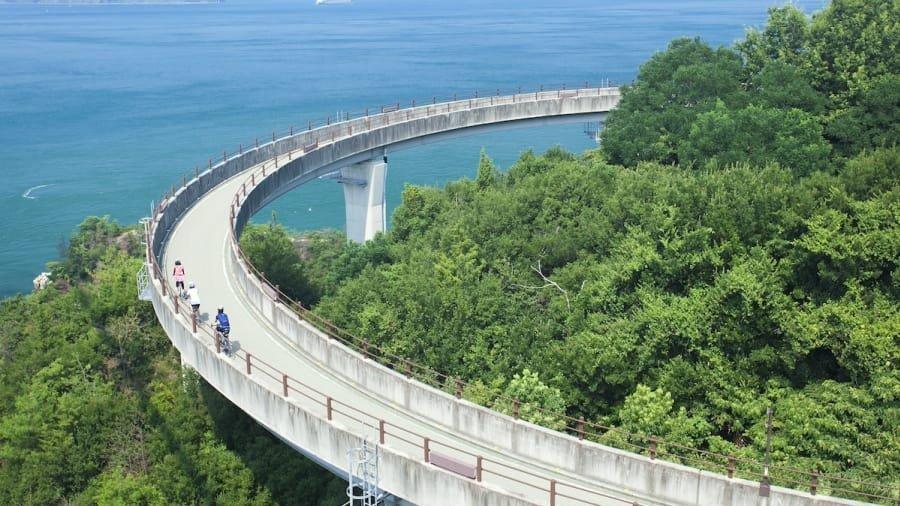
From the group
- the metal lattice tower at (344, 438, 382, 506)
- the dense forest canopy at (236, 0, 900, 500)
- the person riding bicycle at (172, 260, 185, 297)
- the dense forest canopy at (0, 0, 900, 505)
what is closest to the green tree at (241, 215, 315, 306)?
the dense forest canopy at (0, 0, 900, 505)

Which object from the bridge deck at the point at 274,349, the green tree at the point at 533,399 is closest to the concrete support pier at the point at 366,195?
the bridge deck at the point at 274,349

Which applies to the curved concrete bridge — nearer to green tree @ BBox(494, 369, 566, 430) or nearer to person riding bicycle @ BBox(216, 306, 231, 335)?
person riding bicycle @ BBox(216, 306, 231, 335)

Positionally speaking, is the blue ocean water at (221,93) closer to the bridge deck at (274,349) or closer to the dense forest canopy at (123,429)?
the dense forest canopy at (123,429)

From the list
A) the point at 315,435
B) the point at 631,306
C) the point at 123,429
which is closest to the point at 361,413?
the point at 315,435

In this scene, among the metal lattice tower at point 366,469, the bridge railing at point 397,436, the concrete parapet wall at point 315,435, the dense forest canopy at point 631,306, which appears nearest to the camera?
the concrete parapet wall at point 315,435

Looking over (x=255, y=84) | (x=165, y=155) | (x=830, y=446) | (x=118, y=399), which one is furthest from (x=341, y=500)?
(x=255, y=84)

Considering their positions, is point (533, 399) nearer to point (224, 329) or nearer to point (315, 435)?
point (315, 435)
